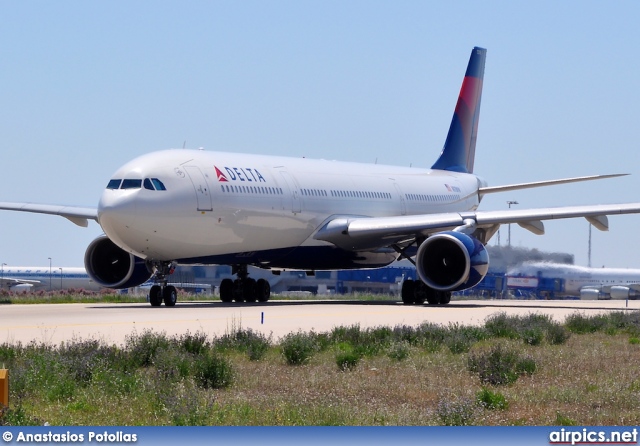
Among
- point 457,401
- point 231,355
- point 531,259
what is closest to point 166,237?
point 231,355

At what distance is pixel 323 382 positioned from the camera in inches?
480

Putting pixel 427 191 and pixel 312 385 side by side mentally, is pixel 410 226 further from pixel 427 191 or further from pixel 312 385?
pixel 312 385

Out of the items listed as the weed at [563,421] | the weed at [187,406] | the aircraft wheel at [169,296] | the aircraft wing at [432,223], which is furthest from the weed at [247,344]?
the aircraft wing at [432,223]

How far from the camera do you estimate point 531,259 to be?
1843 inches

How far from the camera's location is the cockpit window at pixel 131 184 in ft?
84.7

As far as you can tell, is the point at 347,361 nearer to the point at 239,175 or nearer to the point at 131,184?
the point at 131,184

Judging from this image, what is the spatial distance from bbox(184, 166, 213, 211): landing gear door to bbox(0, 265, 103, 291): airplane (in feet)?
139

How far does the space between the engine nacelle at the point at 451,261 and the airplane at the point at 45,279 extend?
41.7 m

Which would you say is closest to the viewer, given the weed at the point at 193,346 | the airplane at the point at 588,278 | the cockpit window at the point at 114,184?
the weed at the point at 193,346

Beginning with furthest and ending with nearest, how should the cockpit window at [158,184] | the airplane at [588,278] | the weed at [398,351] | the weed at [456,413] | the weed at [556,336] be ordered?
the airplane at [588,278]
the cockpit window at [158,184]
the weed at [556,336]
the weed at [398,351]
the weed at [456,413]

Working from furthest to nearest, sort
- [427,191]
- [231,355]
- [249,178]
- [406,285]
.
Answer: [427,191]
[406,285]
[249,178]
[231,355]

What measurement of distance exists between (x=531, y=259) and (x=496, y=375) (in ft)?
115

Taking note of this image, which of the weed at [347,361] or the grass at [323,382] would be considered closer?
the grass at [323,382]

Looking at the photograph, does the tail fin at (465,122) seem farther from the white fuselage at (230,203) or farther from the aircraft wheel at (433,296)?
the aircraft wheel at (433,296)
